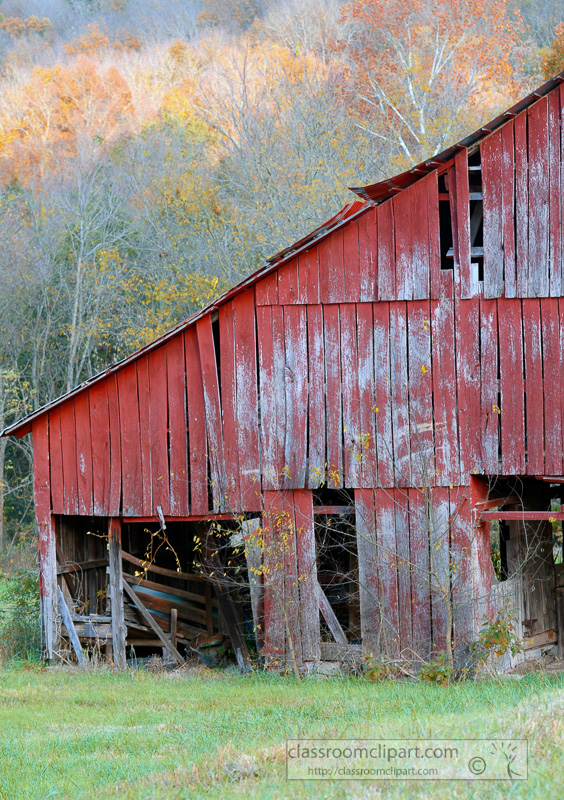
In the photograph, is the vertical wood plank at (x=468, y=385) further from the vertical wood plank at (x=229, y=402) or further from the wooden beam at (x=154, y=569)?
the wooden beam at (x=154, y=569)

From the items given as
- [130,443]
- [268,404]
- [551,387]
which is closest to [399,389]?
[268,404]

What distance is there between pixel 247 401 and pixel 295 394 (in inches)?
27.7

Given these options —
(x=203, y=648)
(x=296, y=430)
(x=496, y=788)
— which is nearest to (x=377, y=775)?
(x=496, y=788)

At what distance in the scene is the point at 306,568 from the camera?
12.1 m

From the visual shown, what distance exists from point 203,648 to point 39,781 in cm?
782

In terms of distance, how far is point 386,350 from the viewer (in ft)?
38.7

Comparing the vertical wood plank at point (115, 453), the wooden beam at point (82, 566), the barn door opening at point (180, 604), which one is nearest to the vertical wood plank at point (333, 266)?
the vertical wood plank at point (115, 453)

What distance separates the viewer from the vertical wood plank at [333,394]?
12.0 metres

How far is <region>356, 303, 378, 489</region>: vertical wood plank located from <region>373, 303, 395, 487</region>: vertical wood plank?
58 mm

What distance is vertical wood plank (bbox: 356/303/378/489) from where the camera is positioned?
467 inches

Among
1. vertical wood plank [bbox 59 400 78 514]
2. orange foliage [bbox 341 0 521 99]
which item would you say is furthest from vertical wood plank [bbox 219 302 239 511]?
orange foliage [bbox 341 0 521 99]

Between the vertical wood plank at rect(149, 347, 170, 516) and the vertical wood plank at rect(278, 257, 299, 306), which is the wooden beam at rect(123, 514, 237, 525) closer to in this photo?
the vertical wood plank at rect(149, 347, 170, 516)

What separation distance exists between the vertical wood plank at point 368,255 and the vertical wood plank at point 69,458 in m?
4.77

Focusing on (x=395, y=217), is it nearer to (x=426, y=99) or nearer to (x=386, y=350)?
(x=386, y=350)
